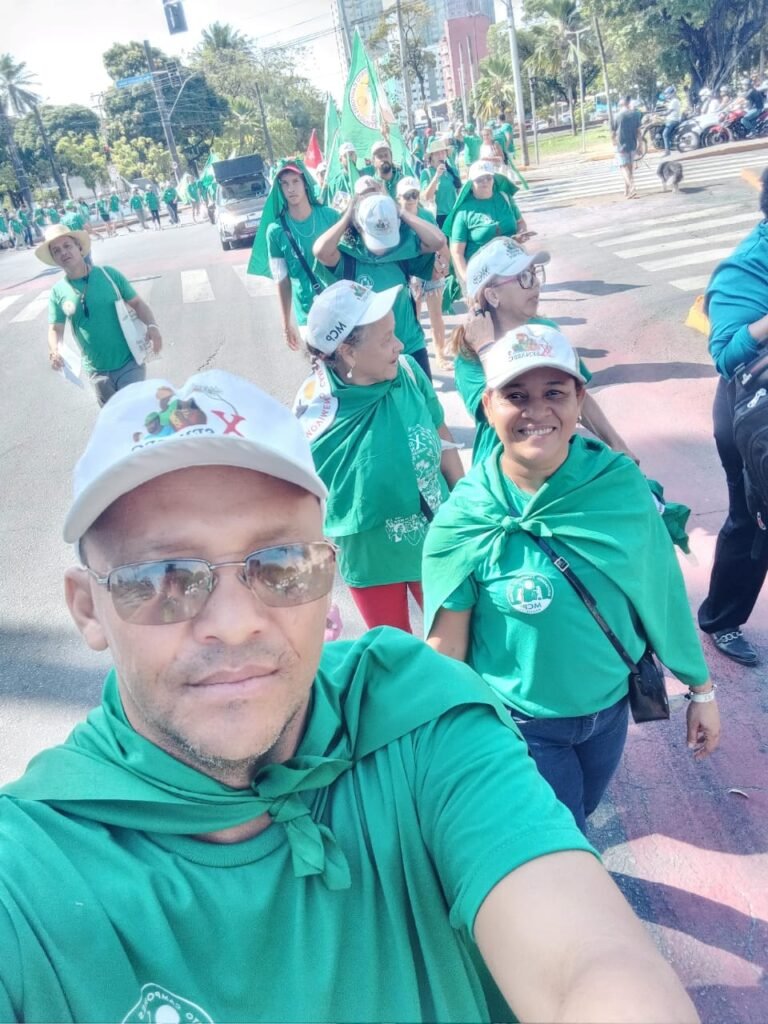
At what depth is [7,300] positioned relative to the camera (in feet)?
62.1

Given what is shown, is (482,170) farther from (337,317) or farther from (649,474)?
(337,317)

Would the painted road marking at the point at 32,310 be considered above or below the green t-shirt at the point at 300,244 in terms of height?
below

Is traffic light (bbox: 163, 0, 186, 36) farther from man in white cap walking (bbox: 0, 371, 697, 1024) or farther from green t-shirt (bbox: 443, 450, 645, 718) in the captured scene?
man in white cap walking (bbox: 0, 371, 697, 1024)

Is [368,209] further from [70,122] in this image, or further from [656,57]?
[70,122]

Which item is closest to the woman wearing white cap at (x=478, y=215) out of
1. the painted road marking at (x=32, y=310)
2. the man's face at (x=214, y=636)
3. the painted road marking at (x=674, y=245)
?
the painted road marking at (x=674, y=245)

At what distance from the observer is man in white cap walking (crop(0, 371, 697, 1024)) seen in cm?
110

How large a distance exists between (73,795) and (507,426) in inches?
65.7

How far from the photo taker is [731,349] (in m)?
3.03

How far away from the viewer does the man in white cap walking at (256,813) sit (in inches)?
43.3

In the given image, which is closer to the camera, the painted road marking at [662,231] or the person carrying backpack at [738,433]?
the person carrying backpack at [738,433]

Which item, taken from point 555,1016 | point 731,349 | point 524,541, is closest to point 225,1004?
point 555,1016

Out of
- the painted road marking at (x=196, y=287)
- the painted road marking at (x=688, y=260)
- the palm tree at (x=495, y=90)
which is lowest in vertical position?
the painted road marking at (x=688, y=260)

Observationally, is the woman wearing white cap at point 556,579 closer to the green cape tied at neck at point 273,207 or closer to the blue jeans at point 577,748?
the blue jeans at point 577,748

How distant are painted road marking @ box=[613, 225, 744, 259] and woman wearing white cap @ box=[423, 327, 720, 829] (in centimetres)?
1103
